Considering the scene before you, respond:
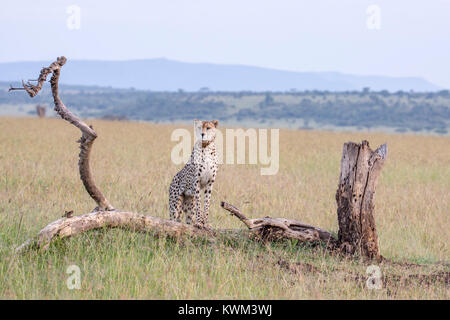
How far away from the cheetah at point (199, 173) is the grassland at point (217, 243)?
0.62 m

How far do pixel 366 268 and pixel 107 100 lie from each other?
11276cm

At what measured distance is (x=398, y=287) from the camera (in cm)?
625

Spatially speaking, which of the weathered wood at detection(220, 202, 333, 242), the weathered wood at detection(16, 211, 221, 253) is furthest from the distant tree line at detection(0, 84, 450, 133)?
the weathered wood at detection(16, 211, 221, 253)

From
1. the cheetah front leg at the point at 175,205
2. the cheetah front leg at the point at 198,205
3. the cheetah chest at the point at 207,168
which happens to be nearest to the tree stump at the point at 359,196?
the cheetah chest at the point at 207,168

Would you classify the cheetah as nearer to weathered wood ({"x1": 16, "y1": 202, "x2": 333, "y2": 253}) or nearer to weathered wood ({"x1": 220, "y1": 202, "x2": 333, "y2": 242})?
weathered wood ({"x1": 16, "y1": 202, "x2": 333, "y2": 253})

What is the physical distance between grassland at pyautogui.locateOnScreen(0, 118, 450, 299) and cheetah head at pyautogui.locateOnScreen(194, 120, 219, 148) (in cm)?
120

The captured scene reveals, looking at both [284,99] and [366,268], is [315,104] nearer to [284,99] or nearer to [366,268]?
[284,99]

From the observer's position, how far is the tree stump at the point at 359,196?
7.28m

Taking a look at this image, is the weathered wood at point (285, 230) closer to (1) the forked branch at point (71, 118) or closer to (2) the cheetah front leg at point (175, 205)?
(2) the cheetah front leg at point (175, 205)

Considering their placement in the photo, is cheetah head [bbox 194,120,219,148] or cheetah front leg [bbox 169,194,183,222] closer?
cheetah head [bbox 194,120,219,148]

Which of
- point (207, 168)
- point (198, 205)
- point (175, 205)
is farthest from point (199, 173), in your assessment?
point (175, 205)

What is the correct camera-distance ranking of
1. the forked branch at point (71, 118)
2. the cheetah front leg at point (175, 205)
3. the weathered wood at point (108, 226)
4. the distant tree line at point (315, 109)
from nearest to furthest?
the forked branch at point (71, 118) → the weathered wood at point (108, 226) → the cheetah front leg at point (175, 205) → the distant tree line at point (315, 109)

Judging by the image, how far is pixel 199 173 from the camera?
7.25 meters

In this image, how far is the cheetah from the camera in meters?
7.15
